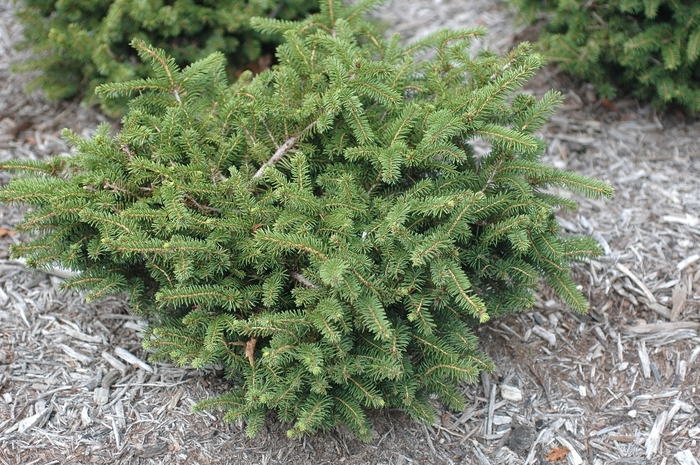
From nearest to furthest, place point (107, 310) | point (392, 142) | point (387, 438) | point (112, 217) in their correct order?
1. point (112, 217)
2. point (392, 142)
3. point (387, 438)
4. point (107, 310)

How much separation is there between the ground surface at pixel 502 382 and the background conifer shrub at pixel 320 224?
30cm

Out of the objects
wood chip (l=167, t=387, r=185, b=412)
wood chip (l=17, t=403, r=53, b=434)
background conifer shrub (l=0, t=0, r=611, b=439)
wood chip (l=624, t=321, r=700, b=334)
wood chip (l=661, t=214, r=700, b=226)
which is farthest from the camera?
wood chip (l=661, t=214, r=700, b=226)

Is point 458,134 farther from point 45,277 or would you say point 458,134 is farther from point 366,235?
point 45,277

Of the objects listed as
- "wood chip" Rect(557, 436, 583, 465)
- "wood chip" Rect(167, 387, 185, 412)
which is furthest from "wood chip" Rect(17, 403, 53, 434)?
"wood chip" Rect(557, 436, 583, 465)

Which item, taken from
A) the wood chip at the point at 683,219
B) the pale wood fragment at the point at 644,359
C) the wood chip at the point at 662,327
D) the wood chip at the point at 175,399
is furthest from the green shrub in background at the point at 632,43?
the wood chip at the point at 175,399

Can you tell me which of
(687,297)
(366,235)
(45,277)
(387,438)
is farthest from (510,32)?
(45,277)

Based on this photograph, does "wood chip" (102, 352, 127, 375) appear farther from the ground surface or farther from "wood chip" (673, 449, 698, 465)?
"wood chip" (673, 449, 698, 465)

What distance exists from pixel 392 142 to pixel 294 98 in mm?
547

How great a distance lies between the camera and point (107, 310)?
11.2ft

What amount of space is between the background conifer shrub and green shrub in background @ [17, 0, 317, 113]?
1.17 meters

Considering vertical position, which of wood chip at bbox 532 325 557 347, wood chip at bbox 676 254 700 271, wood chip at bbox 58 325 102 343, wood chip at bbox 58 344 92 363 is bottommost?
wood chip at bbox 532 325 557 347

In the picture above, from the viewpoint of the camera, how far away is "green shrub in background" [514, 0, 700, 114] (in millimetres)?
4020

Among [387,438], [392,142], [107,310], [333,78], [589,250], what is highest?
[333,78]

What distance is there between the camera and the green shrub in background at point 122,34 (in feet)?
13.3
